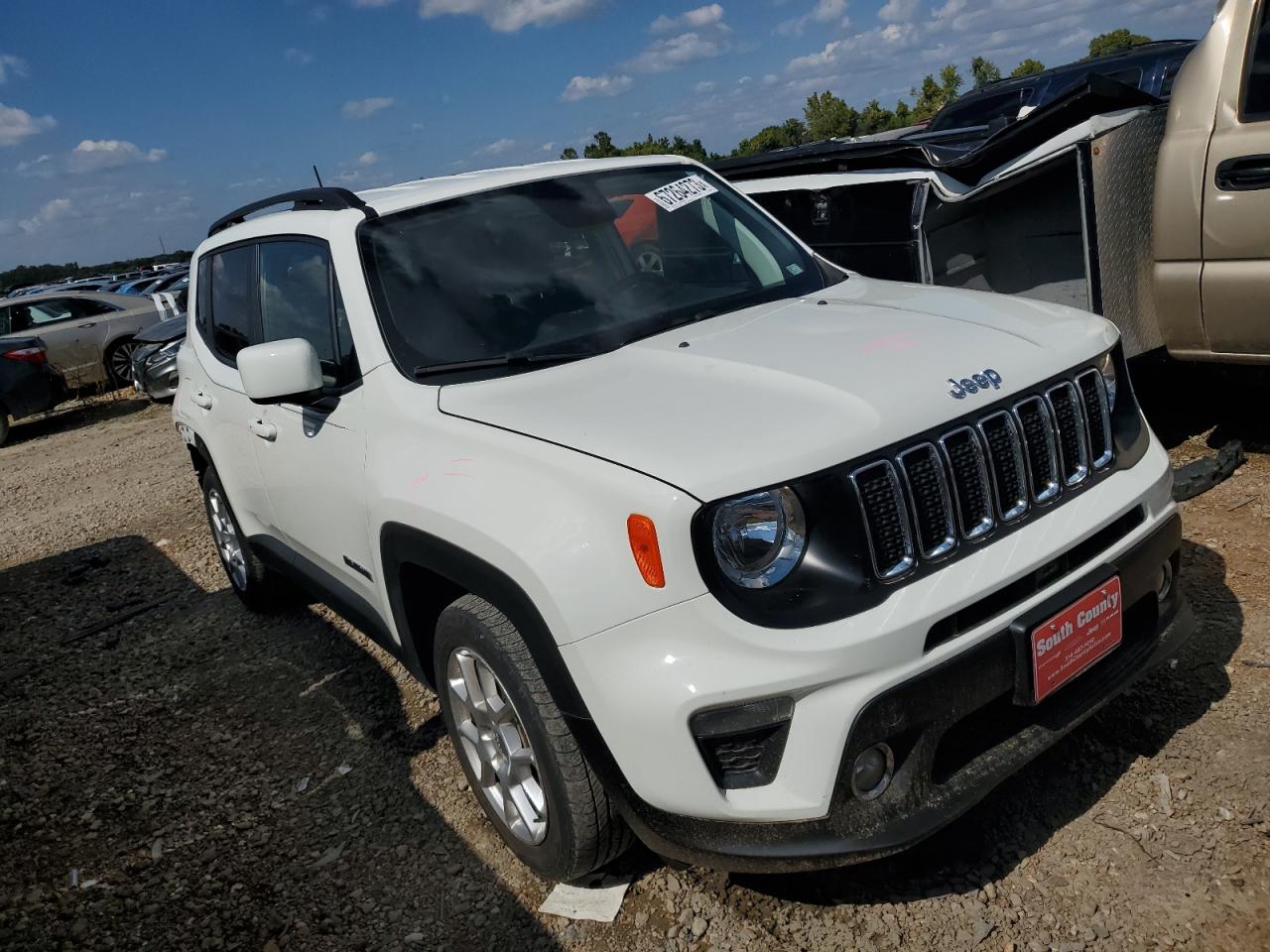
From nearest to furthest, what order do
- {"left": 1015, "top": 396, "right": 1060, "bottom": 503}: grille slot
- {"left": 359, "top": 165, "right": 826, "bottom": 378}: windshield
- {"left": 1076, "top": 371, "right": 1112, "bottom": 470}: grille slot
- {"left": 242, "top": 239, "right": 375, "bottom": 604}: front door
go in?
1. {"left": 1015, "top": 396, "right": 1060, "bottom": 503}: grille slot
2. {"left": 1076, "top": 371, "right": 1112, "bottom": 470}: grille slot
3. {"left": 359, "top": 165, "right": 826, "bottom": 378}: windshield
4. {"left": 242, "top": 239, "right": 375, "bottom": 604}: front door

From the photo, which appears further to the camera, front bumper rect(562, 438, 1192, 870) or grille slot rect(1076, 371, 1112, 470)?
grille slot rect(1076, 371, 1112, 470)

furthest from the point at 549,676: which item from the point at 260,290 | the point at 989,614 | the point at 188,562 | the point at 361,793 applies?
the point at 188,562

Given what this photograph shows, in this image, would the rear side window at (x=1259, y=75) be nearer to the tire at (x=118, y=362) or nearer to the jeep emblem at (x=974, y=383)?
the jeep emblem at (x=974, y=383)

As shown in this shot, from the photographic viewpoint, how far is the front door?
10.00 ft

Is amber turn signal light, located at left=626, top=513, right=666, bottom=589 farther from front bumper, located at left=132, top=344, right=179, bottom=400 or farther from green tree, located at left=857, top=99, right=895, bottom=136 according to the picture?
green tree, located at left=857, top=99, right=895, bottom=136

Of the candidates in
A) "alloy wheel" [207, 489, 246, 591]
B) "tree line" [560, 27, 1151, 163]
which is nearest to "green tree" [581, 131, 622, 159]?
"tree line" [560, 27, 1151, 163]

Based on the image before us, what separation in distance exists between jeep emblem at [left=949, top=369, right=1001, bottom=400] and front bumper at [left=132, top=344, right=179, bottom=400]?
11.8m

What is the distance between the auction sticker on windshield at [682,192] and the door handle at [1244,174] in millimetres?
2099

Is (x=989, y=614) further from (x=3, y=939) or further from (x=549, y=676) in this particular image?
(x=3, y=939)

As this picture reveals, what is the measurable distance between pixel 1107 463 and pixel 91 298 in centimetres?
1609

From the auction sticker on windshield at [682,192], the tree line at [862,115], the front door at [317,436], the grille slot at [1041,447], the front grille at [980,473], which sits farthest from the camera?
the tree line at [862,115]

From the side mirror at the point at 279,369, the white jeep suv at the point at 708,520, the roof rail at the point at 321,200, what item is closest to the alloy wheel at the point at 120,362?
the roof rail at the point at 321,200

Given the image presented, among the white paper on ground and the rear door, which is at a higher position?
the rear door

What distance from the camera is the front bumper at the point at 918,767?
6.82 feet
